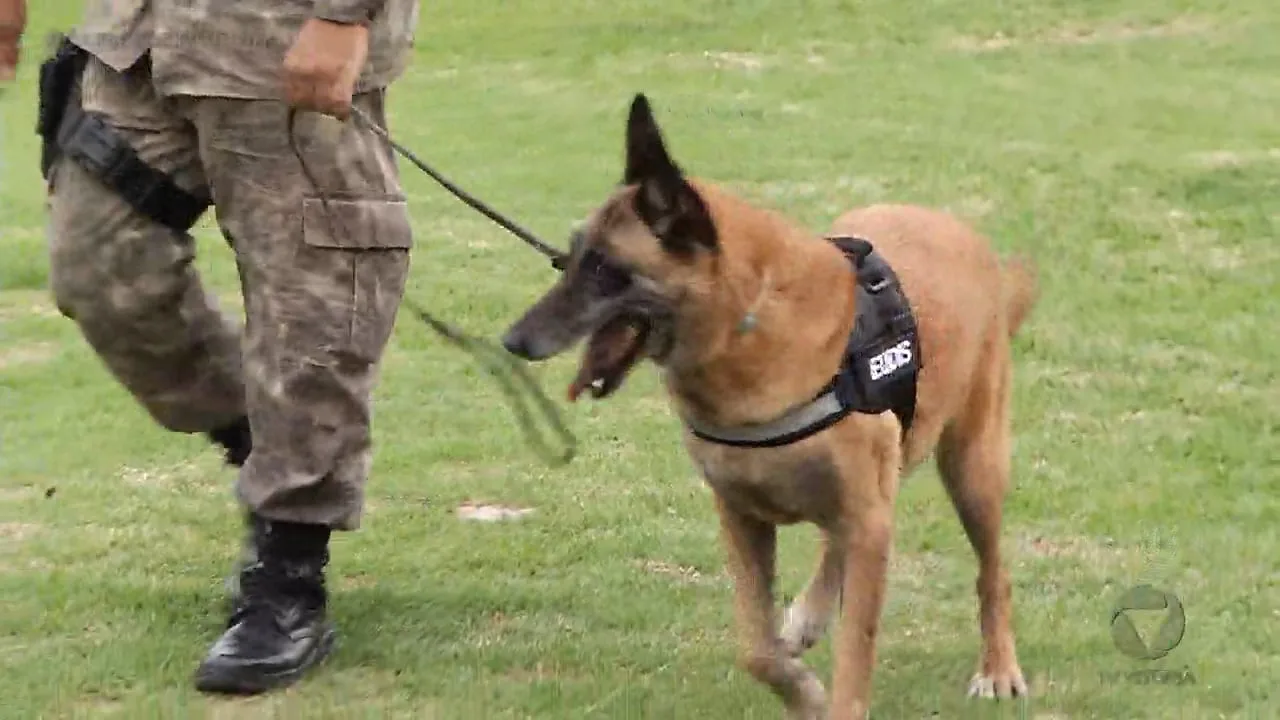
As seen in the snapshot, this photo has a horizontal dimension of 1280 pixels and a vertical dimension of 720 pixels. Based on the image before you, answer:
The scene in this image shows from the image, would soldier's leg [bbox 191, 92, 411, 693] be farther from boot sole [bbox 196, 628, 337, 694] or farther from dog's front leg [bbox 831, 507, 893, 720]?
dog's front leg [bbox 831, 507, 893, 720]

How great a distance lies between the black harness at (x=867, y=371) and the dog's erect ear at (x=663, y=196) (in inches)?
15.8

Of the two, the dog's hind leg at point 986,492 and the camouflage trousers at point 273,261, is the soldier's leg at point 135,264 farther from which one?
the dog's hind leg at point 986,492

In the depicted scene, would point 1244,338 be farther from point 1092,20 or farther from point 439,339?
point 1092,20

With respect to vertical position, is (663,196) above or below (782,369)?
above

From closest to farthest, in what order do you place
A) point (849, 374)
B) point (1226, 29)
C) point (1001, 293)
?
point (849, 374) → point (1001, 293) → point (1226, 29)

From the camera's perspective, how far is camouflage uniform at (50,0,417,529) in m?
4.17

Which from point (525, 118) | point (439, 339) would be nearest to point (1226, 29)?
point (525, 118)

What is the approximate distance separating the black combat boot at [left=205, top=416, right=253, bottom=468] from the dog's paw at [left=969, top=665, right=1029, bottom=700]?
1.90 m

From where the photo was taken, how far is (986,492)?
14.8 ft

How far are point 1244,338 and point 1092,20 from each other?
35.8 ft

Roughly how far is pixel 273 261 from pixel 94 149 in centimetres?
47

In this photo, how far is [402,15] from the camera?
14.3 feet

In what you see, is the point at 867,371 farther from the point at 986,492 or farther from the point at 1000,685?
the point at 1000,685

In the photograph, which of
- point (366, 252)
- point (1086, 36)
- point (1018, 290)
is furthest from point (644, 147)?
point (1086, 36)
